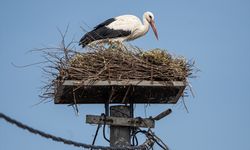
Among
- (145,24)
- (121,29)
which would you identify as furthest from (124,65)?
(145,24)

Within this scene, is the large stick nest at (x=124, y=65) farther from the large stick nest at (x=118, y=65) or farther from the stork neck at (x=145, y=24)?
the stork neck at (x=145, y=24)

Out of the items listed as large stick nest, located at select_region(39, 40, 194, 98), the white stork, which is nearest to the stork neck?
the white stork

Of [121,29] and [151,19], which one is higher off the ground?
[151,19]

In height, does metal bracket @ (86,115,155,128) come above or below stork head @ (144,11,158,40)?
below

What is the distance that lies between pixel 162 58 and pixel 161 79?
1.34ft

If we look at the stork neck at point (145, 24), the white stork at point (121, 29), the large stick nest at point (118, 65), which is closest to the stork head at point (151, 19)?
the stork neck at point (145, 24)

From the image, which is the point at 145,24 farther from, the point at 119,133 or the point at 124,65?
the point at 119,133

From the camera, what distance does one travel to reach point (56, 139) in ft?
12.9

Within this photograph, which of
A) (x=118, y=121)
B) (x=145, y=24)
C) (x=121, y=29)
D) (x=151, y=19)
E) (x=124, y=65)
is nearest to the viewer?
(x=118, y=121)

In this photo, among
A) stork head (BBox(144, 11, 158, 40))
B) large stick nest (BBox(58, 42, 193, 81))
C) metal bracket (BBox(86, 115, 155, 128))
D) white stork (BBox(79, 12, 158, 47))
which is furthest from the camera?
stork head (BBox(144, 11, 158, 40))

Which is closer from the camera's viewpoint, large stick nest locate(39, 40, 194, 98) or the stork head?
large stick nest locate(39, 40, 194, 98)

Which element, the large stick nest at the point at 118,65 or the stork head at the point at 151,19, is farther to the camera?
the stork head at the point at 151,19

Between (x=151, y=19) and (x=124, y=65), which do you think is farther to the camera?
(x=151, y=19)

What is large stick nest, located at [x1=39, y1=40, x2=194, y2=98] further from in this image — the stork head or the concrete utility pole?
the stork head
